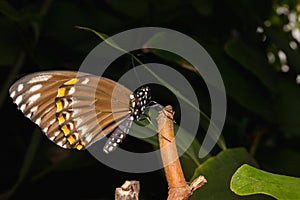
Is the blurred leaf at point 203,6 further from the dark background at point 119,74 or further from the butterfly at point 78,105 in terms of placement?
the butterfly at point 78,105

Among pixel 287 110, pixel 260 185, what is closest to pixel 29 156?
pixel 287 110

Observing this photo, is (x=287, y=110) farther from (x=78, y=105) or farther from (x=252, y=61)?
(x=78, y=105)

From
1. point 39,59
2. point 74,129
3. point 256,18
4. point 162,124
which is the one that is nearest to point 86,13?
point 39,59

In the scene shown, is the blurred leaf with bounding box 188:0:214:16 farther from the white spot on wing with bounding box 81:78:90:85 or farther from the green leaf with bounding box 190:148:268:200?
the white spot on wing with bounding box 81:78:90:85

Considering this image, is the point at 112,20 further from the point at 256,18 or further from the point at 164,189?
the point at 164,189

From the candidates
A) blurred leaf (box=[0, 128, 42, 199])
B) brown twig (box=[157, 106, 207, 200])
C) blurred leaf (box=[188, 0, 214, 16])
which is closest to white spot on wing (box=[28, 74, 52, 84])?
brown twig (box=[157, 106, 207, 200])

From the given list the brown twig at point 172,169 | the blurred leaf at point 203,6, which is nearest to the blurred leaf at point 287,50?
the blurred leaf at point 203,6
